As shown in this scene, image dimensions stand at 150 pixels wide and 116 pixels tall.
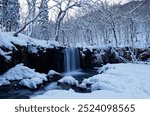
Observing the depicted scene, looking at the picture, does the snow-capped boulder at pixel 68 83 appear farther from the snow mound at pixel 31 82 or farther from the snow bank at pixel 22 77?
the snow bank at pixel 22 77

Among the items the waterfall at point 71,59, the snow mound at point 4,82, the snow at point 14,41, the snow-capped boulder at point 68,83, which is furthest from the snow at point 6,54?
the waterfall at point 71,59

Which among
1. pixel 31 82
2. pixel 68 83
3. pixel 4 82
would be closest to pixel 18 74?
pixel 4 82

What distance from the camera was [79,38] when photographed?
191 ft

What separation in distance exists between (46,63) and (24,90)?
27.3 ft

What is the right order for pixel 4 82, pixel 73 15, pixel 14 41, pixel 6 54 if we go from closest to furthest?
pixel 4 82 → pixel 6 54 → pixel 14 41 → pixel 73 15

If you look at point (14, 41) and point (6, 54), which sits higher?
point (14, 41)

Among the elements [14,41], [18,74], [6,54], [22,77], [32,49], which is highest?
[14,41]

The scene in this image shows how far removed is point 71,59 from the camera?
24625 millimetres

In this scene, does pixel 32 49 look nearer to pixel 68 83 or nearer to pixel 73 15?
Result: pixel 68 83

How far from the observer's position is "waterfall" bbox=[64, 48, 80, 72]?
23.7m

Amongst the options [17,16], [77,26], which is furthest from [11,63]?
[77,26]

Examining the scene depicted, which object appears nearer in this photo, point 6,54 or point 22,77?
point 22,77

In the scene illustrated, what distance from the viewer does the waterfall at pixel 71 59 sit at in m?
23.7

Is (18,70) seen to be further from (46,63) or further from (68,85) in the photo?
(46,63)
